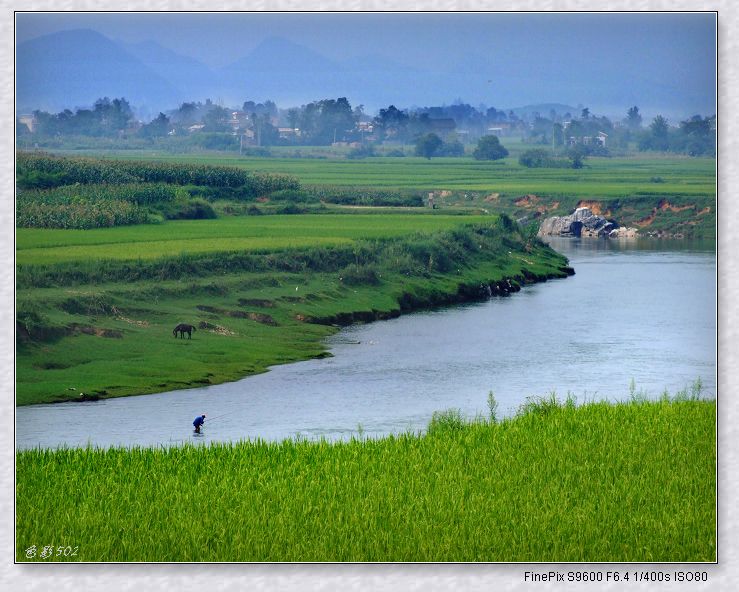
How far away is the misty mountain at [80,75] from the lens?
8.12 metres

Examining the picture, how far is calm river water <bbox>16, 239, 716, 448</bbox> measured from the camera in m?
8.97

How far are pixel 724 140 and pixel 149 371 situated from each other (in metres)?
4.93

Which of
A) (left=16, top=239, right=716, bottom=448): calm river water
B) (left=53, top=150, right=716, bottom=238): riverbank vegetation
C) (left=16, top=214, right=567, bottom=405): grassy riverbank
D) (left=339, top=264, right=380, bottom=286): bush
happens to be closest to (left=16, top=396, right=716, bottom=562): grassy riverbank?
(left=16, top=239, right=716, bottom=448): calm river water

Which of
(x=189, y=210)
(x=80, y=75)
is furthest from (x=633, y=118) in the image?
(x=80, y=75)

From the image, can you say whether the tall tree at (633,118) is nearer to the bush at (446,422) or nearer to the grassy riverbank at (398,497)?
the grassy riverbank at (398,497)

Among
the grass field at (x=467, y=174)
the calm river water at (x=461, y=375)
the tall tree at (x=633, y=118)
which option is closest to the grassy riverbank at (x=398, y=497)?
the calm river water at (x=461, y=375)

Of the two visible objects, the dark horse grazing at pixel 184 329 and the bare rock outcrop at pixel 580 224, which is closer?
the dark horse grazing at pixel 184 329

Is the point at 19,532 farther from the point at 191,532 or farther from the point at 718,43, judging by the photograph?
the point at 718,43

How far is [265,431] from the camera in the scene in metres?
9.09

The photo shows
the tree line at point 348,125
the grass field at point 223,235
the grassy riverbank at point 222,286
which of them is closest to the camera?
the grassy riverbank at point 222,286

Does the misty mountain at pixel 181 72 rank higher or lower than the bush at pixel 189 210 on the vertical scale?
higher

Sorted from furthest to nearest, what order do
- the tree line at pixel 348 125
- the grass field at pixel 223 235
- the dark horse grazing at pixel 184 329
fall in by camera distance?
the dark horse grazing at pixel 184 329, the grass field at pixel 223 235, the tree line at pixel 348 125

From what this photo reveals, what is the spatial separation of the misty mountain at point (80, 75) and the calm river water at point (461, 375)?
219 centimetres

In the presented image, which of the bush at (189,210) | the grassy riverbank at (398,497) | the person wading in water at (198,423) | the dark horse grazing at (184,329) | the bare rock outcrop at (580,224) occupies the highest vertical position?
the bush at (189,210)
